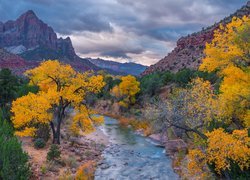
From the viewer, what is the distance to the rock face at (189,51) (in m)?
117

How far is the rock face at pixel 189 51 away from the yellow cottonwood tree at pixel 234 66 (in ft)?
282

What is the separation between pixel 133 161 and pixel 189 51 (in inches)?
4090

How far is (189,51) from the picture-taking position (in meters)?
133

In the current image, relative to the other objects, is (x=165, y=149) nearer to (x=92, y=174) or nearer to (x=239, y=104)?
(x=92, y=174)

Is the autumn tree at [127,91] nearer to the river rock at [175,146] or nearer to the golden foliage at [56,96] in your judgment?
the river rock at [175,146]

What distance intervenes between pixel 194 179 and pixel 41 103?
52.4 feet

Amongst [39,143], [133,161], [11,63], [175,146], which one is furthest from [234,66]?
[11,63]

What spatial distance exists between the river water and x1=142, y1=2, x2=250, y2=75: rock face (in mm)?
71489

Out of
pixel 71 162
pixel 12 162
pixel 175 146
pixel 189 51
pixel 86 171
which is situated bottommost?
pixel 86 171

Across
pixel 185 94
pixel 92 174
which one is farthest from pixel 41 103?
pixel 185 94

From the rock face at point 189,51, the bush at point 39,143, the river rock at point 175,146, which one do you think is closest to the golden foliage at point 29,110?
the bush at point 39,143

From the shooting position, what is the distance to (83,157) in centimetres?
3341

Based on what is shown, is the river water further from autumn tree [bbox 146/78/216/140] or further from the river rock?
→ autumn tree [bbox 146/78/216/140]

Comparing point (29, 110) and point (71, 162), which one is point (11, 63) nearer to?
point (29, 110)
